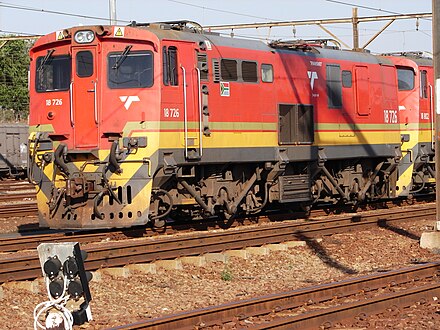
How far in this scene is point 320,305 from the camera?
1081 cm

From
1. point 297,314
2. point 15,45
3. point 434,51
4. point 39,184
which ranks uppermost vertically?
point 15,45

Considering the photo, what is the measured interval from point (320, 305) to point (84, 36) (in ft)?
26.5

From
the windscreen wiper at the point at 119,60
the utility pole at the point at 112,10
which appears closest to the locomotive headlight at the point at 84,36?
the windscreen wiper at the point at 119,60

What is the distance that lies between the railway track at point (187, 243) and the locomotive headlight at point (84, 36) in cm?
371

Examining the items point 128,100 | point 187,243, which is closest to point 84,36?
point 128,100

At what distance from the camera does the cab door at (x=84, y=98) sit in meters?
16.6

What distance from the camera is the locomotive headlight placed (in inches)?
651

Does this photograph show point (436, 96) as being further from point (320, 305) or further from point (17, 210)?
point (17, 210)

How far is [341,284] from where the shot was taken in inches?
453

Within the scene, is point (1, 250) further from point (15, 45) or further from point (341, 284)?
point (15, 45)

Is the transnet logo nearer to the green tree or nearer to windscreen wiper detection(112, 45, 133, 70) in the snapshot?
windscreen wiper detection(112, 45, 133, 70)

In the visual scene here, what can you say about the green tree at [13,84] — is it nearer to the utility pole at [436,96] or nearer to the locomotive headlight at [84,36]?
the locomotive headlight at [84,36]

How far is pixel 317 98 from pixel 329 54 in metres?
1.34

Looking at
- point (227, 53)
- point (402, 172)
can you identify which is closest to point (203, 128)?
point (227, 53)
